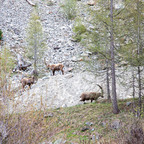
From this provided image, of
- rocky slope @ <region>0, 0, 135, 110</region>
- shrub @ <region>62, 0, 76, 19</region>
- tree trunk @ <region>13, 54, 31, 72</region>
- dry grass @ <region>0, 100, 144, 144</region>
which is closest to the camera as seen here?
dry grass @ <region>0, 100, 144, 144</region>

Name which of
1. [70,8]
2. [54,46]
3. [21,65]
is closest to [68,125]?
[21,65]

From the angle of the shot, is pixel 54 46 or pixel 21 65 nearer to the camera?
pixel 21 65

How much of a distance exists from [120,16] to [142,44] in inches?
73.9

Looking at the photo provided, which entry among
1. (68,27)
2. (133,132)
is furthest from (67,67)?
(133,132)

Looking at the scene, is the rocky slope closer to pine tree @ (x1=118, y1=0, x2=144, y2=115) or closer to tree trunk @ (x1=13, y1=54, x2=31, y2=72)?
tree trunk @ (x1=13, y1=54, x2=31, y2=72)

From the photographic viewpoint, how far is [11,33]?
102 feet

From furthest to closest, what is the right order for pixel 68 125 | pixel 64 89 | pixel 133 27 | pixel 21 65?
pixel 21 65 < pixel 64 89 < pixel 133 27 < pixel 68 125

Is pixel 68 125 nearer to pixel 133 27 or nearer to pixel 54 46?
pixel 133 27

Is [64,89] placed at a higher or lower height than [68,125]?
higher

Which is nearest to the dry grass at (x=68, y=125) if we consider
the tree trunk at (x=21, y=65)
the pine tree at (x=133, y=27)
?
the pine tree at (x=133, y=27)

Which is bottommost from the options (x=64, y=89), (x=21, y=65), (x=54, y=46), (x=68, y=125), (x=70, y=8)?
(x=68, y=125)

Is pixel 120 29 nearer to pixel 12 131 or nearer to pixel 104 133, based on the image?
pixel 104 133

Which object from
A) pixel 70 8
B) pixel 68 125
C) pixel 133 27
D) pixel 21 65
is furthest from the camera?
pixel 70 8

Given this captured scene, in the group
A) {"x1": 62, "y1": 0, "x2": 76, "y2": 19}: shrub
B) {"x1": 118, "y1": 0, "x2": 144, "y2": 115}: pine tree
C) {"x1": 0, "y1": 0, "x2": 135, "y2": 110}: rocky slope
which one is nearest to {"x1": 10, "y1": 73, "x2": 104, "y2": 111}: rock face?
{"x1": 0, "y1": 0, "x2": 135, "y2": 110}: rocky slope
